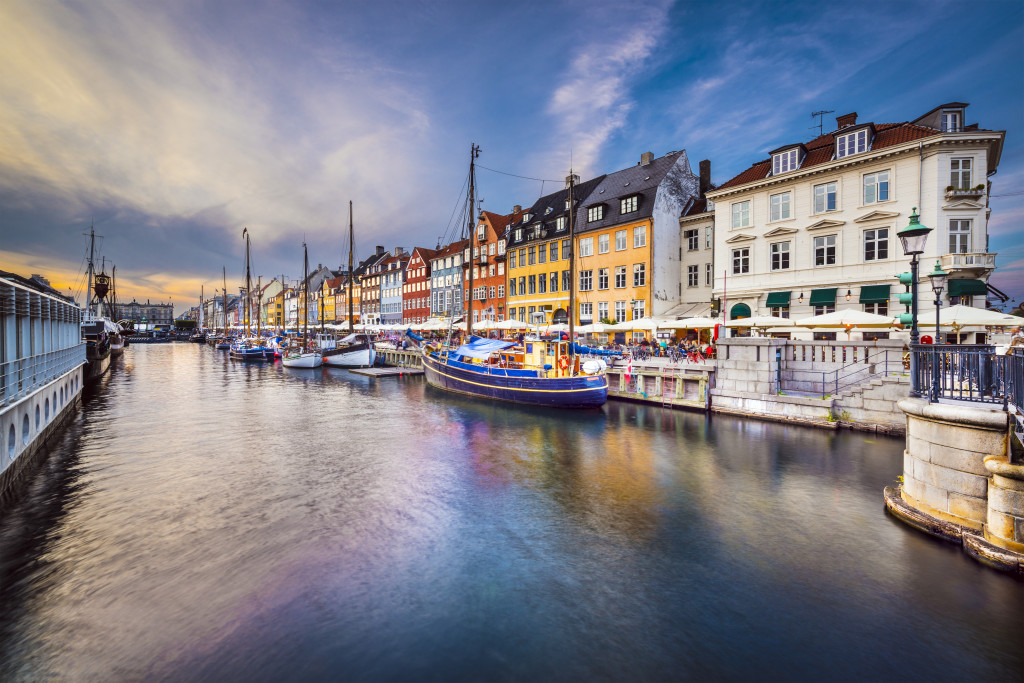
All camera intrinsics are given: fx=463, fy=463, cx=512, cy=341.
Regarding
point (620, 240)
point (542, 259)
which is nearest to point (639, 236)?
point (620, 240)

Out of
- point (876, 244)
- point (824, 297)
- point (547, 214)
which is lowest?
point (824, 297)

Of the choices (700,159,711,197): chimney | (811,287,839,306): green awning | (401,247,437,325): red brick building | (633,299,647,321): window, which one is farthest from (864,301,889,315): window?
(401,247,437,325): red brick building

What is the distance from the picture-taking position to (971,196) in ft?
82.4

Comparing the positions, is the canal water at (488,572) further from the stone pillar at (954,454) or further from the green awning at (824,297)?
the green awning at (824,297)

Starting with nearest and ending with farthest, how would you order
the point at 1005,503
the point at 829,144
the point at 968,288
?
the point at 1005,503
the point at 968,288
the point at 829,144

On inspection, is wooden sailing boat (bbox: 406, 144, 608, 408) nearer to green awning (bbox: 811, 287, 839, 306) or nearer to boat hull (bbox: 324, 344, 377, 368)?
green awning (bbox: 811, 287, 839, 306)

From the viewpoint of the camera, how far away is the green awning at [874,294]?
91.1 ft

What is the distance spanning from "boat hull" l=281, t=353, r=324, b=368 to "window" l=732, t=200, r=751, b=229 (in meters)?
44.9

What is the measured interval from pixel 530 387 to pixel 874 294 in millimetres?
21606

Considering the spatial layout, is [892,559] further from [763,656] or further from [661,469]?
[661,469]

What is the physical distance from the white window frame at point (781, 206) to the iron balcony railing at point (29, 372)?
39259 mm

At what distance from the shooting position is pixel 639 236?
42812 mm

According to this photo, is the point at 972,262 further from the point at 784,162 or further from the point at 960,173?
the point at 784,162

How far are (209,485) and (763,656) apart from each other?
1416 centimetres
